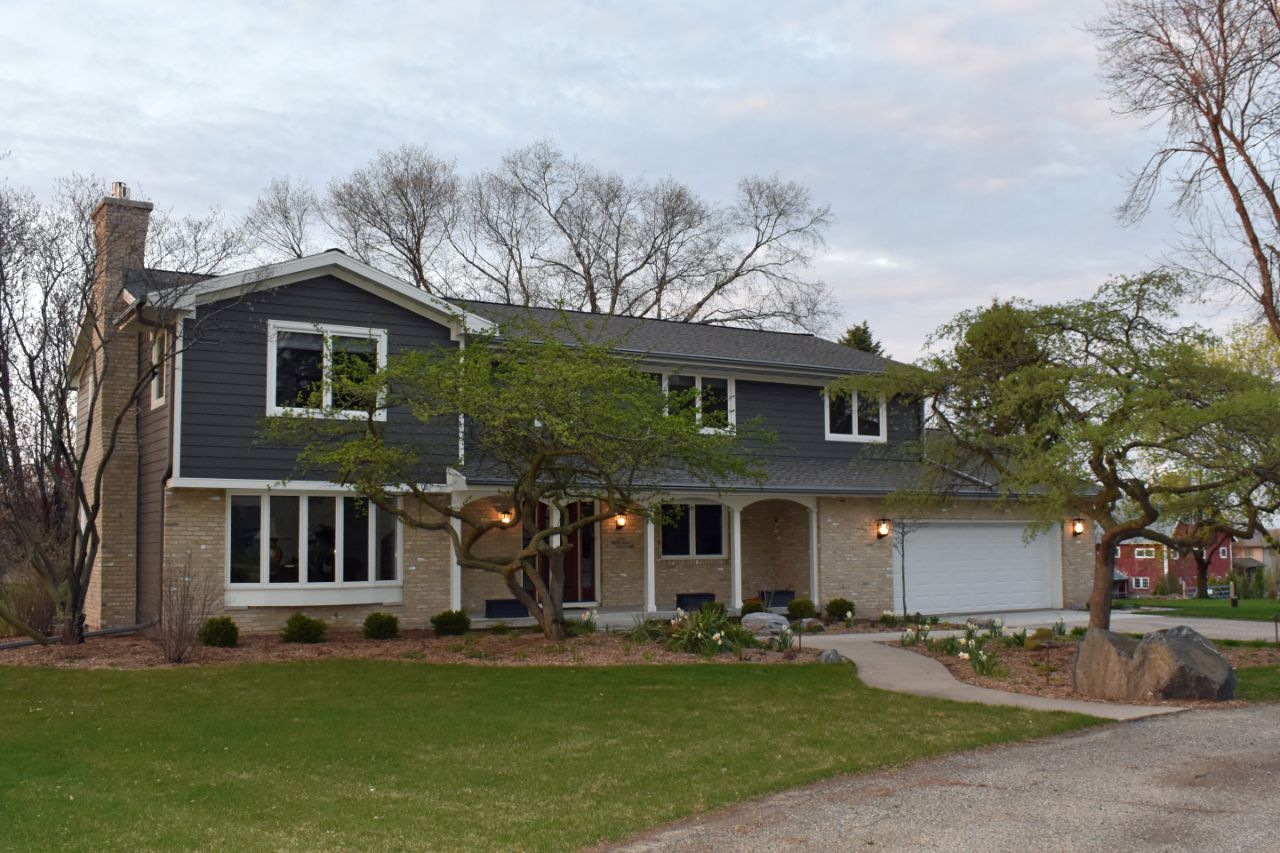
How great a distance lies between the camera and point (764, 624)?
19141 mm

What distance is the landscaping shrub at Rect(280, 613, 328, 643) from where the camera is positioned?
17.0 m

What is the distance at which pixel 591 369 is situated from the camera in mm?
14148

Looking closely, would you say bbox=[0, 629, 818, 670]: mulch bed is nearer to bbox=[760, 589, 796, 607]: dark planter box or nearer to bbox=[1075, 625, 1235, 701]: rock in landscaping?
bbox=[1075, 625, 1235, 701]: rock in landscaping

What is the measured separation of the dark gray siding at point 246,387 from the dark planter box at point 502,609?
3039 mm

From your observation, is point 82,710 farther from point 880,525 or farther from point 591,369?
point 880,525

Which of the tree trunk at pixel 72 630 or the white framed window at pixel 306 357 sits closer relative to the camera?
the tree trunk at pixel 72 630

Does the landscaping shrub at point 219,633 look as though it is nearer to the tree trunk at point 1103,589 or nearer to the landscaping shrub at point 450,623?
the landscaping shrub at point 450,623

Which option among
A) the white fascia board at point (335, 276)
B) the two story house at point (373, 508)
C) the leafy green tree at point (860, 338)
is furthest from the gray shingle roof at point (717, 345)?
the leafy green tree at point (860, 338)

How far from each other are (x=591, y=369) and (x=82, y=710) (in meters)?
6.79

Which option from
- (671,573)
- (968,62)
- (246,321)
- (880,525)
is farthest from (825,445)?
(246,321)

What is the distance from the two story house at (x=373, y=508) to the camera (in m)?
17.3

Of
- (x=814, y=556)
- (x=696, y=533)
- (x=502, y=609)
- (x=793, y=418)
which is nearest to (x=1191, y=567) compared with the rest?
(x=793, y=418)

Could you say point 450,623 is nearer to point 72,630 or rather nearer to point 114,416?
point 72,630

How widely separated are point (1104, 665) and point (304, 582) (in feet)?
38.5
